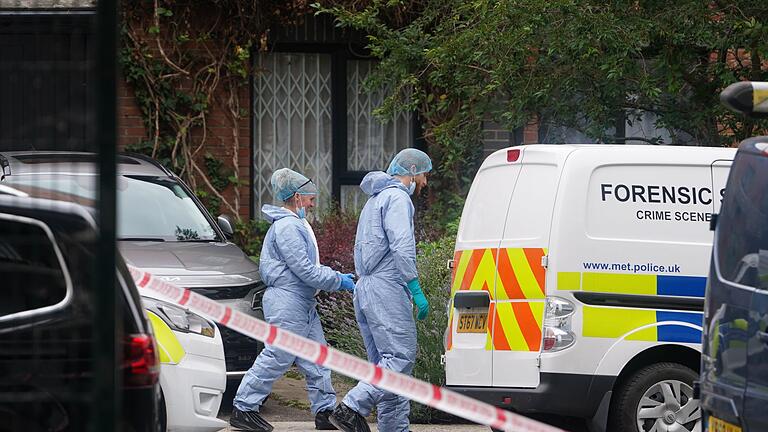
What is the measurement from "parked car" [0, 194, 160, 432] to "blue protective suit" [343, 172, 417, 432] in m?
4.16

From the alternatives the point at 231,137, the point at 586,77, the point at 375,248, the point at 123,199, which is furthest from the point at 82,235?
the point at 231,137

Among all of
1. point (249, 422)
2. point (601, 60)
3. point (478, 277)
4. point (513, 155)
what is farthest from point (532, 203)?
point (601, 60)

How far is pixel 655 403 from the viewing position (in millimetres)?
7566

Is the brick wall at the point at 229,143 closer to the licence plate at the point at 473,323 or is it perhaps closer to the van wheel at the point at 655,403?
the licence plate at the point at 473,323

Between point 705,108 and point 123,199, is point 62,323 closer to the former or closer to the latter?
point 123,199

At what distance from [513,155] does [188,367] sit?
2.37m

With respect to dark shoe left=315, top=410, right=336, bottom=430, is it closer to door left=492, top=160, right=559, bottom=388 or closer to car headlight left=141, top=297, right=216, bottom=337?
car headlight left=141, top=297, right=216, bottom=337

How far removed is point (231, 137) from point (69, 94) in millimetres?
11166

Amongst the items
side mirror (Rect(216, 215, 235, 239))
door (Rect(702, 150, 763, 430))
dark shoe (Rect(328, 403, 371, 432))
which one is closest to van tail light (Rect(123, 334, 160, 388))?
door (Rect(702, 150, 763, 430))

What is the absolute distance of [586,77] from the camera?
10477 millimetres

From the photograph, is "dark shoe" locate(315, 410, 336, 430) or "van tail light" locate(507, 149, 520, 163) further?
"dark shoe" locate(315, 410, 336, 430)

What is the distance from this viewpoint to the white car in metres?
7.33

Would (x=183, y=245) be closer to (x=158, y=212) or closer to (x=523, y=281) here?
(x=158, y=212)

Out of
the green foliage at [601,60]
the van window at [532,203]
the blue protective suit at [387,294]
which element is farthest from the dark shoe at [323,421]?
the green foliage at [601,60]
